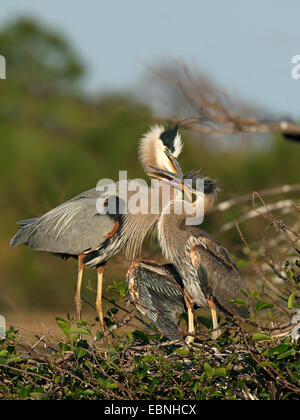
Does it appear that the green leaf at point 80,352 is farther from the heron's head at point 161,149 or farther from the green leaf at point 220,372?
the heron's head at point 161,149

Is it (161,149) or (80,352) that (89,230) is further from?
(80,352)

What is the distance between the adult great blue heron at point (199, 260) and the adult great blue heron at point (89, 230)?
0.50 m

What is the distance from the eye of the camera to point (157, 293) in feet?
15.6

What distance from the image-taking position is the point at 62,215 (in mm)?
5375

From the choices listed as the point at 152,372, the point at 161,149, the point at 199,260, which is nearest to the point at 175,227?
the point at 199,260

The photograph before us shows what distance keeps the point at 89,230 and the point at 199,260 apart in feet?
3.12

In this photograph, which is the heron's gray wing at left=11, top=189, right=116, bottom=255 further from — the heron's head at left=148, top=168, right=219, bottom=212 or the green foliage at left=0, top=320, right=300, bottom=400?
the green foliage at left=0, top=320, right=300, bottom=400

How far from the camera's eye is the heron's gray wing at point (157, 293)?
4531 mm

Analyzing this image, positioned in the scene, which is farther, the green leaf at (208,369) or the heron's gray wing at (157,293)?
the heron's gray wing at (157,293)

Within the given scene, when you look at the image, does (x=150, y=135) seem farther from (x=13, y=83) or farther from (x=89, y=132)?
(x=13, y=83)

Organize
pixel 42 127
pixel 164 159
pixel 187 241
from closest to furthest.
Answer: pixel 187 241 → pixel 164 159 → pixel 42 127

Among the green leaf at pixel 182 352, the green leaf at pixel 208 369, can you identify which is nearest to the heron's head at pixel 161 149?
the green leaf at pixel 182 352

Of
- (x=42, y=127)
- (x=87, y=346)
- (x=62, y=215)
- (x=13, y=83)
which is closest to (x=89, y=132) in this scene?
(x=42, y=127)

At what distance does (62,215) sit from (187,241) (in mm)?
1140
